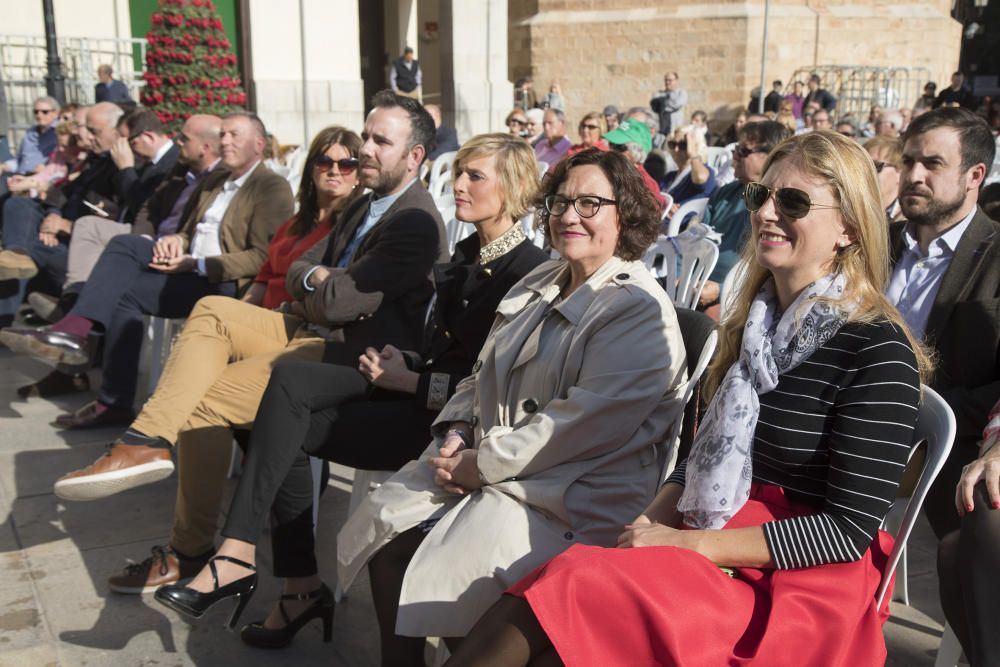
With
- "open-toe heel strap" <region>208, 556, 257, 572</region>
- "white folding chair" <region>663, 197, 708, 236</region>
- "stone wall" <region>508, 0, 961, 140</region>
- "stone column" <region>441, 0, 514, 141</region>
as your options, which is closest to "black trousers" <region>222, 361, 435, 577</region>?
"open-toe heel strap" <region>208, 556, 257, 572</region>

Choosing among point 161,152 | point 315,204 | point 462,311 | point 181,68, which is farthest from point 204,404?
point 181,68

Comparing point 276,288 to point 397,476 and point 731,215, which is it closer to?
point 397,476

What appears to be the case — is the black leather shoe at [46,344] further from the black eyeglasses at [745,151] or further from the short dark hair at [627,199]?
the black eyeglasses at [745,151]

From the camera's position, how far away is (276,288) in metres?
4.33

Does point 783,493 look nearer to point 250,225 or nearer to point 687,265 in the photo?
point 687,265

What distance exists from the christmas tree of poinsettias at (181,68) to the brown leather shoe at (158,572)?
8.35 metres

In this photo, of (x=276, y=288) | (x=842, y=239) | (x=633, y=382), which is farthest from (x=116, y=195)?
(x=842, y=239)

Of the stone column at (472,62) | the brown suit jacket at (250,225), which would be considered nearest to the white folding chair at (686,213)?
the brown suit jacket at (250,225)

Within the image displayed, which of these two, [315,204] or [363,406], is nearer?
[363,406]

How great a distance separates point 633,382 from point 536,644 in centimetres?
76

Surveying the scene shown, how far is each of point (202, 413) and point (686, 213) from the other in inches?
119

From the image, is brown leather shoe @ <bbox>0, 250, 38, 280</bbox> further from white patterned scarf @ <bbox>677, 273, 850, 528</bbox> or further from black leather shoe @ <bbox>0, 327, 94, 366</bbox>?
white patterned scarf @ <bbox>677, 273, 850, 528</bbox>

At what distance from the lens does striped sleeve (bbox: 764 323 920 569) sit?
1894 millimetres

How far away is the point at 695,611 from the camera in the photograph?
5.93ft
